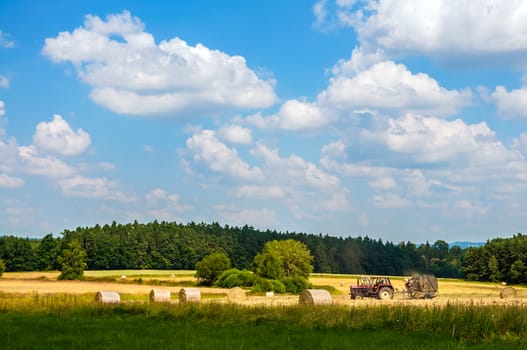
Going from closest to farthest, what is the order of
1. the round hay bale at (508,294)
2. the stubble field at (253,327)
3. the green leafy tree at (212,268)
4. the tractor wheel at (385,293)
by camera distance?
the stubble field at (253,327) < the tractor wheel at (385,293) < the round hay bale at (508,294) < the green leafy tree at (212,268)

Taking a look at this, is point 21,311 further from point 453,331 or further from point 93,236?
point 93,236

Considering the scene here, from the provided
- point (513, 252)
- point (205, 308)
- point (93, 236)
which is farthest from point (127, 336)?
point (93, 236)

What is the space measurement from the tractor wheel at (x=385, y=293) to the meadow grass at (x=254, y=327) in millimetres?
22909

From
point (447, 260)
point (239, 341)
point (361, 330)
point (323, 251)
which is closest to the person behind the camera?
point (239, 341)

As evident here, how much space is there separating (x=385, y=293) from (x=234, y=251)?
99.7 meters

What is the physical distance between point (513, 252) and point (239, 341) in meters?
98.5

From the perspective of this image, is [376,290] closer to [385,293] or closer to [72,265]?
[385,293]

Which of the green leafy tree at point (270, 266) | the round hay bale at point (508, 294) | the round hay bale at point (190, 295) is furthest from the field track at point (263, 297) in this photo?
the green leafy tree at point (270, 266)

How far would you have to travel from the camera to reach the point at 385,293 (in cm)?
4759

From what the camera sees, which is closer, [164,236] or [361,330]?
[361,330]

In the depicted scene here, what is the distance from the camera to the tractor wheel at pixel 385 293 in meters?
47.3

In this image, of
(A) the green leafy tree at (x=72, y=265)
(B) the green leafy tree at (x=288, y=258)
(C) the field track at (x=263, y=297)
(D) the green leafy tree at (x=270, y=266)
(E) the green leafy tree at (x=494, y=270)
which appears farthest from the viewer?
(E) the green leafy tree at (x=494, y=270)

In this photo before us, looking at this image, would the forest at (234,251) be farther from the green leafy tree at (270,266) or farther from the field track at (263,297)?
the green leafy tree at (270,266)

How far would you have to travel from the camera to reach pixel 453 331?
20.1 metres
